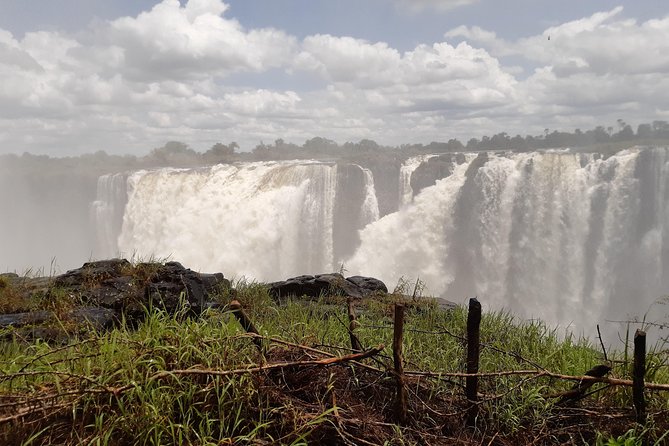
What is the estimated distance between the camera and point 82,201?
26250mm

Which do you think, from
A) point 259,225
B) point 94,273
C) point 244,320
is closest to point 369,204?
point 259,225

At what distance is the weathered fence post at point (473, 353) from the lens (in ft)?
7.82

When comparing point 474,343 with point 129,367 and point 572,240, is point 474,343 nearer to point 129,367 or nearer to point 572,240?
point 129,367

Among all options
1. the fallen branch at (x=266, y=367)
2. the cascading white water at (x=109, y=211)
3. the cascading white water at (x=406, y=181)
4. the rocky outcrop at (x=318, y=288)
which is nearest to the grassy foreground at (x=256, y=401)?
the fallen branch at (x=266, y=367)

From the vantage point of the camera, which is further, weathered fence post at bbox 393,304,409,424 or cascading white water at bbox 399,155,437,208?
cascading white water at bbox 399,155,437,208

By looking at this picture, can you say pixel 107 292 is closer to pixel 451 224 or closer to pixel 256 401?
pixel 256 401

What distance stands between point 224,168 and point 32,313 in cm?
1508

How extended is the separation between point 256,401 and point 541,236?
15.7 meters

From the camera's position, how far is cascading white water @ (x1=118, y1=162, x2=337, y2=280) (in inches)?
691

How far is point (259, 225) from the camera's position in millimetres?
17484

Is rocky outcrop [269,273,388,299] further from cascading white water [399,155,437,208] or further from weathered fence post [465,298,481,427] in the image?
cascading white water [399,155,437,208]

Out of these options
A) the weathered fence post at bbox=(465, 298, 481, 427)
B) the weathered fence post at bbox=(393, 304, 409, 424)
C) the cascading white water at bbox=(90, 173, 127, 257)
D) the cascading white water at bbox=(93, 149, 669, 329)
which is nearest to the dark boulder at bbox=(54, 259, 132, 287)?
the weathered fence post at bbox=(393, 304, 409, 424)

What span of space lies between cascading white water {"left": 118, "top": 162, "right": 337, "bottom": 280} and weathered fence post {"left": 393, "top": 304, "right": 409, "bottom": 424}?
14981 mm

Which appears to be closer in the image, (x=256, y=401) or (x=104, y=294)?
(x=256, y=401)
